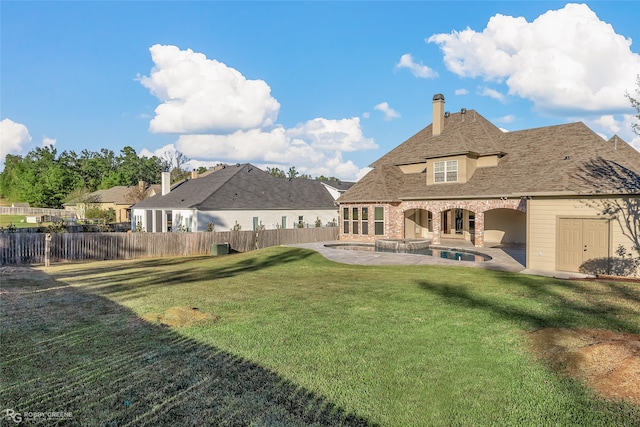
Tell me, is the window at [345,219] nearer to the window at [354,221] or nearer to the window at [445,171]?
the window at [354,221]

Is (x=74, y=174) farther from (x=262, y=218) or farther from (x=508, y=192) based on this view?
(x=508, y=192)

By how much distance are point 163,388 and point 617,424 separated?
18.4 ft

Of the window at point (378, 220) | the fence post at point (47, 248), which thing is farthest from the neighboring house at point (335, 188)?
the fence post at point (47, 248)

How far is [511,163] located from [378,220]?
9530 mm

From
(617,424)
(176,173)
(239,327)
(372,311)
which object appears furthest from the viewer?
(176,173)

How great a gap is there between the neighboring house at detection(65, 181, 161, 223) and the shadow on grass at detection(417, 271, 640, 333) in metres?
50.7

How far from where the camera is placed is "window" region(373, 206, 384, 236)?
28375mm

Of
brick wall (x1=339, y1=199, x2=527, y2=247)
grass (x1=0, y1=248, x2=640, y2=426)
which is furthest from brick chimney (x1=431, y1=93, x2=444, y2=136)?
grass (x1=0, y1=248, x2=640, y2=426)

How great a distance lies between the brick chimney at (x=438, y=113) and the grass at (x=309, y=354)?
1927 centimetres

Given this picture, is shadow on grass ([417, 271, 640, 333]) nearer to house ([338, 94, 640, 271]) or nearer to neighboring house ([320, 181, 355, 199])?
house ([338, 94, 640, 271])

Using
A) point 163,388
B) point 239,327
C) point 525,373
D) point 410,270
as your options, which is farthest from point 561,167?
point 163,388

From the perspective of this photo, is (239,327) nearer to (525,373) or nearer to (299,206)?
(525,373)

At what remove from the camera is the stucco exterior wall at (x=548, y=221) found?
1437 cm

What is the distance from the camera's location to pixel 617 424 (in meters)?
4.43
